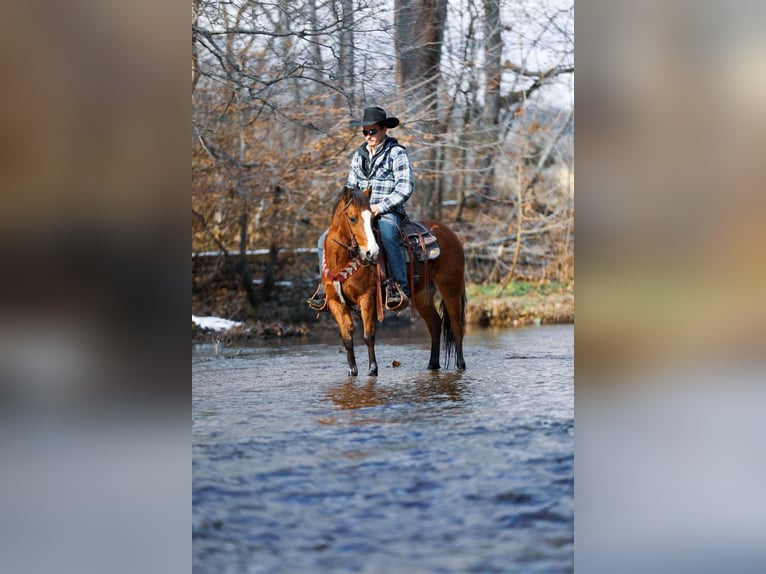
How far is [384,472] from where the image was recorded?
472 cm

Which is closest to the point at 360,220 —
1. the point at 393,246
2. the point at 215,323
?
the point at 393,246

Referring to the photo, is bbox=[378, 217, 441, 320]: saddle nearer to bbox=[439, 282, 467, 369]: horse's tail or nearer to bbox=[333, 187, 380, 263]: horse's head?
bbox=[333, 187, 380, 263]: horse's head

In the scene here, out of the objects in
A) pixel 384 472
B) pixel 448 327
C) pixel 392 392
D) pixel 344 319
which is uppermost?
pixel 344 319

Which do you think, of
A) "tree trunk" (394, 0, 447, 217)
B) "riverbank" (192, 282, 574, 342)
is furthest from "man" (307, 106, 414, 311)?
"riverbank" (192, 282, 574, 342)

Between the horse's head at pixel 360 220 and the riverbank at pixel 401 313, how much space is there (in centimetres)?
520

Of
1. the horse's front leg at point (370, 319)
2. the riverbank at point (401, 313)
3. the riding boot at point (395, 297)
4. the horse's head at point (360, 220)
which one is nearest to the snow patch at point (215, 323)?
the riverbank at point (401, 313)

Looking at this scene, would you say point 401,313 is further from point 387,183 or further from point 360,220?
point 360,220

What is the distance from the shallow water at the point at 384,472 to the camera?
359 centimetres

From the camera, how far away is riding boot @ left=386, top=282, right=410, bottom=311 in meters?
7.76

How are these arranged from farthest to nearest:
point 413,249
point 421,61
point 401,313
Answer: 1. point 401,313
2. point 421,61
3. point 413,249

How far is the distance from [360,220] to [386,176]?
69cm
